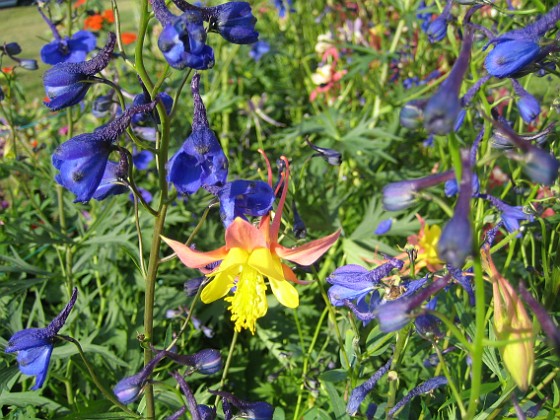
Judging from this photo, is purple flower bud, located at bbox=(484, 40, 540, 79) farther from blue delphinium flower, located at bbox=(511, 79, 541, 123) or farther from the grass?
the grass

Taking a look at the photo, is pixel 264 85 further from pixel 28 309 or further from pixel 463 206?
pixel 463 206

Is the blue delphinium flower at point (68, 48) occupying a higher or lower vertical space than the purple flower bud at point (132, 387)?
higher

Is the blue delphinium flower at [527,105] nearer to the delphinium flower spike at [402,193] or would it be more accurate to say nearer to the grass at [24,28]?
the delphinium flower spike at [402,193]

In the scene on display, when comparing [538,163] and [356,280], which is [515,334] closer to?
[538,163]

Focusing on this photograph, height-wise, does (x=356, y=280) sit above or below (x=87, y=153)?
below

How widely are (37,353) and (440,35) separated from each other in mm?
1620

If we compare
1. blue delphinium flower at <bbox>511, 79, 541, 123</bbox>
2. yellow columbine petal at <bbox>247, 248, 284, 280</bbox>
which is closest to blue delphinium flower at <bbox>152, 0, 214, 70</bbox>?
yellow columbine petal at <bbox>247, 248, 284, 280</bbox>

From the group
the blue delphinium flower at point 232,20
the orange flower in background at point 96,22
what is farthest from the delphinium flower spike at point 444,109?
the orange flower in background at point 96,22

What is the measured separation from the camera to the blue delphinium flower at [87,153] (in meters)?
1.08

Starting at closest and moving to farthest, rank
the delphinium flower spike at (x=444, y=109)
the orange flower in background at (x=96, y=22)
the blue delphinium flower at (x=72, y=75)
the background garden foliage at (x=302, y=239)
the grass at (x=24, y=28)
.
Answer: the delphinium flower spike at (x=444, y=109) < the background garden foliage at (x=302, y=239) < the blue delphinium flower at (x=72, y=75) < the grass at (x=24, y=28) < the orange flower in background at (x=96, y=22)

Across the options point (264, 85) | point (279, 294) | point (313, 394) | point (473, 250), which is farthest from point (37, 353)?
point (264, 85)

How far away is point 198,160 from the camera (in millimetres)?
1195

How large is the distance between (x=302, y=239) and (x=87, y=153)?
66cm

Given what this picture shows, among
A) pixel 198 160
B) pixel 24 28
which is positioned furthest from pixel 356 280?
pixel 24 28
